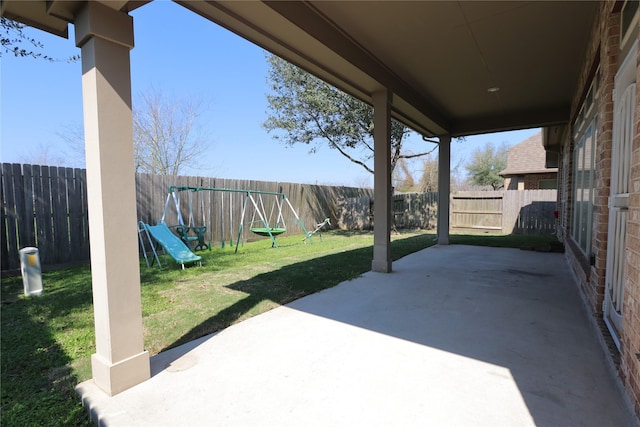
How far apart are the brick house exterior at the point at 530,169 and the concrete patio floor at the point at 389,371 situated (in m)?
14.5

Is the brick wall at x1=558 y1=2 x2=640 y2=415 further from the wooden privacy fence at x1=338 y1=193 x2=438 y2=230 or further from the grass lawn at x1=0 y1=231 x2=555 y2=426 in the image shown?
the wooden privacy fence at x1=338 y1=193 x2=438 y2=230

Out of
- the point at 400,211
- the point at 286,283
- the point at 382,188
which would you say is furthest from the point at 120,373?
the point at 400,211

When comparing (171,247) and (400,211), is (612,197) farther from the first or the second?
(400,211)

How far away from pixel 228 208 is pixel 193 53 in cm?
621

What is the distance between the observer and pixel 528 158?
630 inches

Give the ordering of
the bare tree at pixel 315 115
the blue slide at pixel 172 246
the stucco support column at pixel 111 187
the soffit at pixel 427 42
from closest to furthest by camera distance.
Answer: the stucco support column at pixel 111 187
the soffit at pixel 427 42
the blue slide at pixel 172 246
the bare tree at pixel 315 115

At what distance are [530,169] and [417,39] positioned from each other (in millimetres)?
14963

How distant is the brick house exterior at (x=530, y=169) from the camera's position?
50.0 ft

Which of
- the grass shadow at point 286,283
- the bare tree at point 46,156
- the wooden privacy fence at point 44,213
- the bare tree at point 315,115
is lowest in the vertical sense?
the grass shadow at point 286,283

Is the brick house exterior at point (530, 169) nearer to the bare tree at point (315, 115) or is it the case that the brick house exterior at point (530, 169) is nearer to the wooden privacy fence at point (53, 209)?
the bare tree at point (315, 115)

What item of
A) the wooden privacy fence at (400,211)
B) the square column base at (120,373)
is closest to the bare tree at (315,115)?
the wooden privacy fence at (400,211)

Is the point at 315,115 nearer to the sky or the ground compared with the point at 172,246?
nearer to the sky

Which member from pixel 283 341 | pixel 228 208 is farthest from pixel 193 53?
pixel 283 341

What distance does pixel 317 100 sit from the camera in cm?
1046
